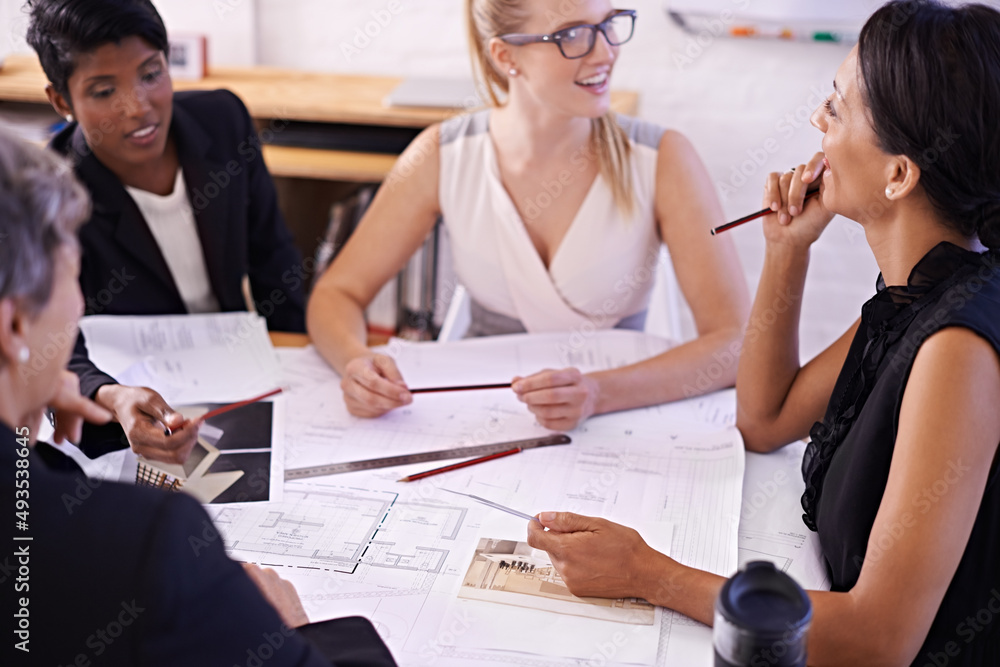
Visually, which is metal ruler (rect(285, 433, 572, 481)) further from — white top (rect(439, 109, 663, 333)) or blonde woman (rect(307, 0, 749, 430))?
white top (rect(439, 109, 663, 333))

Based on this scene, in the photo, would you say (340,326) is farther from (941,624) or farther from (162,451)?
(941,624)

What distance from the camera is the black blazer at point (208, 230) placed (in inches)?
68.4

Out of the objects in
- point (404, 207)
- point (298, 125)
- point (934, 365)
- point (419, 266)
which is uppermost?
point (934, 365)

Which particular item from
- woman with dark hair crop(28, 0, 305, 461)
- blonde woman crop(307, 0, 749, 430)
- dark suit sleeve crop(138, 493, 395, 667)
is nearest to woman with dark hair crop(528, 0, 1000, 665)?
dark suit sleeve crop(138, 493, 395, 667)

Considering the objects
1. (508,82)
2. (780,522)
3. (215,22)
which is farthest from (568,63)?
(215,22)

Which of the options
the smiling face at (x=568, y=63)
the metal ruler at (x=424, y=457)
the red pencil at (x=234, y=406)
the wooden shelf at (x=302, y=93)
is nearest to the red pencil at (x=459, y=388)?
the metal ruler at (x=424, y=457)

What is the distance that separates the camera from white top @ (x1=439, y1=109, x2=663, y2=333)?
1808 mm

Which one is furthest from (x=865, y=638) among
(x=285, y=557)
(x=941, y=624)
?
(x=285, y=557)

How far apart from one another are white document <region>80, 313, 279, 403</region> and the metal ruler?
29 centimetres

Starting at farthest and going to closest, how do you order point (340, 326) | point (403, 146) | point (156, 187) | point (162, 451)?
point (403, 146) < point (156, 187) < point (340, 326) < point (162, 451)

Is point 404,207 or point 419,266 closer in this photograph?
point 404,207

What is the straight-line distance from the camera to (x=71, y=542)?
69 cm

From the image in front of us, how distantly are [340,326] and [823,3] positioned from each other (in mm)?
1866

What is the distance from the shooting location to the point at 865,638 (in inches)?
36.0
